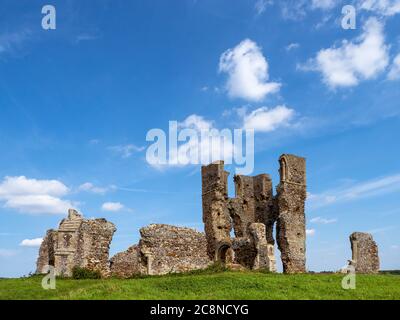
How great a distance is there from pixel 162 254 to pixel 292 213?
11.9 m

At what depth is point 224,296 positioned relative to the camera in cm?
2006

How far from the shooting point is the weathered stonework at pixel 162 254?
32.5 metres

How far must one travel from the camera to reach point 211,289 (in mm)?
22125

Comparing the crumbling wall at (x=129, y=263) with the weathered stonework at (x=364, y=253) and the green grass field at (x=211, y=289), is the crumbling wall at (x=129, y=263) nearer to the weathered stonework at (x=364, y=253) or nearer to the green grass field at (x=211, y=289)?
the green grass field at (x=211, y=289)

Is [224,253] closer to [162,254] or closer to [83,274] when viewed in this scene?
[162,254]

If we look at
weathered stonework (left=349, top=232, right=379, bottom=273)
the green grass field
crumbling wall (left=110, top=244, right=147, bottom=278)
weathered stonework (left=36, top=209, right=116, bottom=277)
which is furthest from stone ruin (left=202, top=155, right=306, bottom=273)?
the green grass field

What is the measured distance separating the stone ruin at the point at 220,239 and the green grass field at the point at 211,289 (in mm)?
5218

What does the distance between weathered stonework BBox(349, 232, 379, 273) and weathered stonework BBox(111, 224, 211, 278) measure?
12.1 metres

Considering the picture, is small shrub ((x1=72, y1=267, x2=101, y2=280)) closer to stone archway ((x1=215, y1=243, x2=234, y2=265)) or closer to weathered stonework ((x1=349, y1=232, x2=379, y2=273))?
stone archway ((x1=215, y1=243, x2=234, y2=265))

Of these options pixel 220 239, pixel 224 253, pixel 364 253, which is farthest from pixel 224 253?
pixel 364 253

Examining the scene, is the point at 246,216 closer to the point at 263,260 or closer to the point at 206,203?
the point at 206,203

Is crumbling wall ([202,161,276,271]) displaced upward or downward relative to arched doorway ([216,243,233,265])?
upward

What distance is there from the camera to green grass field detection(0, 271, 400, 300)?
20.4 metres
